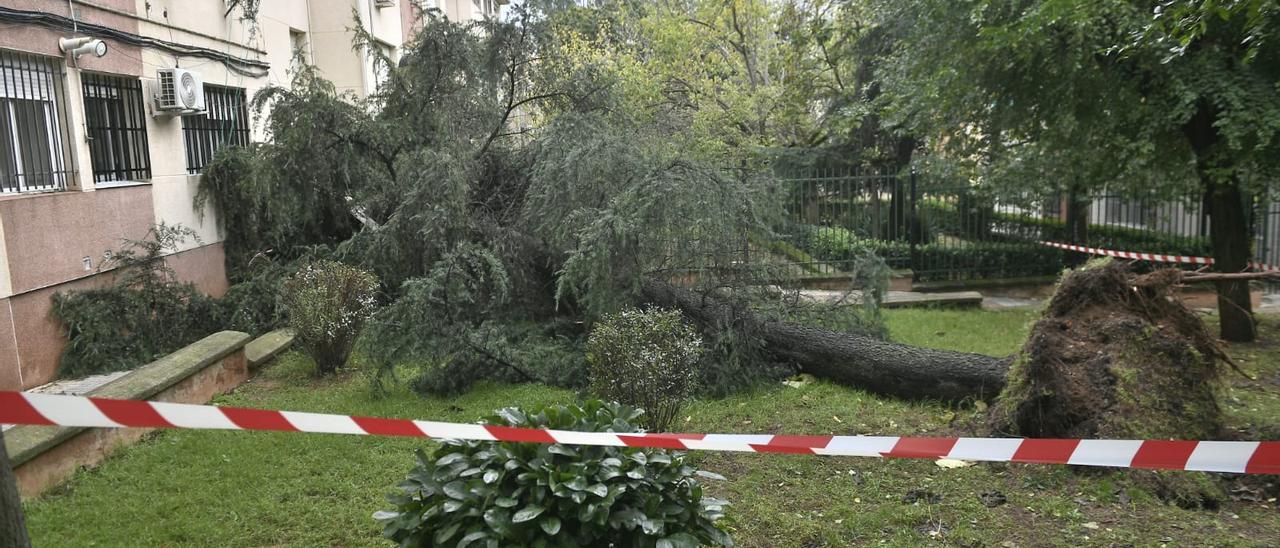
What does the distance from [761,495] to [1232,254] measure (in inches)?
292

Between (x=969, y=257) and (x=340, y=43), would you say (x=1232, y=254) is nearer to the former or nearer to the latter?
(x=969, y=257)

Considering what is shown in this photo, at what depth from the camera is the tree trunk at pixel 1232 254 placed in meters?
9.45

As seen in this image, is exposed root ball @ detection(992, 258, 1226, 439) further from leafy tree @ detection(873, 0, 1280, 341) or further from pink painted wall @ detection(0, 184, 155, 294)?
pink painted wall @ detection(0, 184, 155, 294)

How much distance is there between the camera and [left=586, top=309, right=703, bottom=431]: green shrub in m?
5.86

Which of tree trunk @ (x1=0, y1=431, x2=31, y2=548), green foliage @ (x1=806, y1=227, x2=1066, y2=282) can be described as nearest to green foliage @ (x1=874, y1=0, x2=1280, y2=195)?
green foliage @ (x1=806, y1=227, x2=1066, y2=282)

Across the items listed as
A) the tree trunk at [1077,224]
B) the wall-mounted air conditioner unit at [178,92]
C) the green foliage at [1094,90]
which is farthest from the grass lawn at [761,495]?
the tree trunk at [1077,224]

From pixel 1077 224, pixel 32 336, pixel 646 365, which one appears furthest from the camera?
pixel 1077 224

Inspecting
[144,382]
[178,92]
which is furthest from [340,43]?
[144,382]

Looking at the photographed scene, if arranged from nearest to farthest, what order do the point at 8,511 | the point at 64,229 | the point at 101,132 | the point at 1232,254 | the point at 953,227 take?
1. the point at 8,511
2. the point at 64,229
3. the point at 101,132
4. the point at 1232,254
5. the point at 953,227

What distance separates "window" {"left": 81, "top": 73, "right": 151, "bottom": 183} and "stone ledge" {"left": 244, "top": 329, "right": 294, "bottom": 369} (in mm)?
2305

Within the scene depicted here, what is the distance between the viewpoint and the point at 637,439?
3510mm

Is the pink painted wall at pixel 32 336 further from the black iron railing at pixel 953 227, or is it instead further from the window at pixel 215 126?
the black iron railing at pixel 953 227

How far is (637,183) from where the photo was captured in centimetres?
764

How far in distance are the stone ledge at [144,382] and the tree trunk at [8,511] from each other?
6.37 ft
